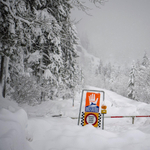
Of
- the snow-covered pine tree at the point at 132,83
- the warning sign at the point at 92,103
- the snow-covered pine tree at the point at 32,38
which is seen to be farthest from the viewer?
the snow-covered pine tree at the point at 132,83

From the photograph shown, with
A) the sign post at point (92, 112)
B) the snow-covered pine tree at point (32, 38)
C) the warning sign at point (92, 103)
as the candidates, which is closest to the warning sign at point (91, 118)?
the sign post at point (92, 112)

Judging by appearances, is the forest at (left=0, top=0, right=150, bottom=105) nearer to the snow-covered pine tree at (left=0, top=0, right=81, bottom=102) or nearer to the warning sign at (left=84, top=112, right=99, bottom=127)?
the snow-covered pine tree at (left=0, top=0, right=81, bottom=102)

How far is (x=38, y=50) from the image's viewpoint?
9109mm

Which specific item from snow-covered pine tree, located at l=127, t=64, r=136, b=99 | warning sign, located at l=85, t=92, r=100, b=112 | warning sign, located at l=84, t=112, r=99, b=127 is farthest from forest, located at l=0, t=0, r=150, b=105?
snow-covered pine tree, located at l=127, t=64, r=136, b=99

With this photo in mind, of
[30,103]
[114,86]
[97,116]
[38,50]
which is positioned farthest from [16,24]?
[114,86]

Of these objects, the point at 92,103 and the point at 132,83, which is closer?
the point at 92,103

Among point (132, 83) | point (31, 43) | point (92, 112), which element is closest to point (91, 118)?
point (92, 112)

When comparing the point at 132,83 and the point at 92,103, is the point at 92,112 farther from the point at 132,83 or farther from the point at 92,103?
the point at 132,83

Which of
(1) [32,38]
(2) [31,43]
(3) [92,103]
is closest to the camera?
(3) [92,103]

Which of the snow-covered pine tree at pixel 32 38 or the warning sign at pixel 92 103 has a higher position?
the snow-covered pine tree at pixel 32 38

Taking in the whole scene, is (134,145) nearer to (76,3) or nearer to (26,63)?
(76,3)

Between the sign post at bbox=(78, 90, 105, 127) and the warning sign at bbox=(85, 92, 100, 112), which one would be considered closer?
the sign post at bbox=(78, 90, 105, 127)

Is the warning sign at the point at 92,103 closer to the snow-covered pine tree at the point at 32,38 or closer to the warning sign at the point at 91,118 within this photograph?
the warning sign at the point at 91,118

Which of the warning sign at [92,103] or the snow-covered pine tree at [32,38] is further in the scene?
the warning sign at [92,103]
